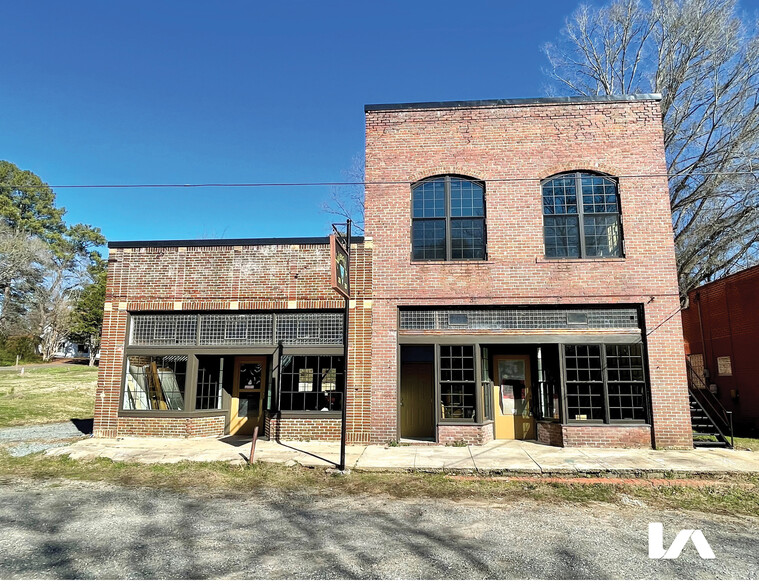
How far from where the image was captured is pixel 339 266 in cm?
974

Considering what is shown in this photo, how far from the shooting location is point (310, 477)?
344 inches

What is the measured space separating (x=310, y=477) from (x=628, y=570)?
5.40 meters

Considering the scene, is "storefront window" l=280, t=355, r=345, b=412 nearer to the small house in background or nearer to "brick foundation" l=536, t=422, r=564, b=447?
"brick foundation" l=536, t=422, r=564, b=447

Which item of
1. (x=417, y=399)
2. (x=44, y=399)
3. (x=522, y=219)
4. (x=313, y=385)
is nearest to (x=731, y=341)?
(x=522, y=219)

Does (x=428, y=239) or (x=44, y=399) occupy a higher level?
(x=428, y=239)

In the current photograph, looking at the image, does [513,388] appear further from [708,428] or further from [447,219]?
[708,428]

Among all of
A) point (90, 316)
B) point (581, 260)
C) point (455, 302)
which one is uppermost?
point (90, 316)

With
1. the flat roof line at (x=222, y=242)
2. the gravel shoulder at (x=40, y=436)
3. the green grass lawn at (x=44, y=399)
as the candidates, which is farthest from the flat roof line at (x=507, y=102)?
the green grass lawn at (x=44, y=399)

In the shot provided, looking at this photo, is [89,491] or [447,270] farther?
[447,270]

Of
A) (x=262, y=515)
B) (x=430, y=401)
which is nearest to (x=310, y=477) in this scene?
(x=262, y=515)

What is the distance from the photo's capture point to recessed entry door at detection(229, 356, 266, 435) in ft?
42.8

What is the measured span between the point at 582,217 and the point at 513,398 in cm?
467

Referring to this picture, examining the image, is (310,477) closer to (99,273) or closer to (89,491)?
(89,491)

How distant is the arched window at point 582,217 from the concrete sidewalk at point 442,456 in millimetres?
4555
